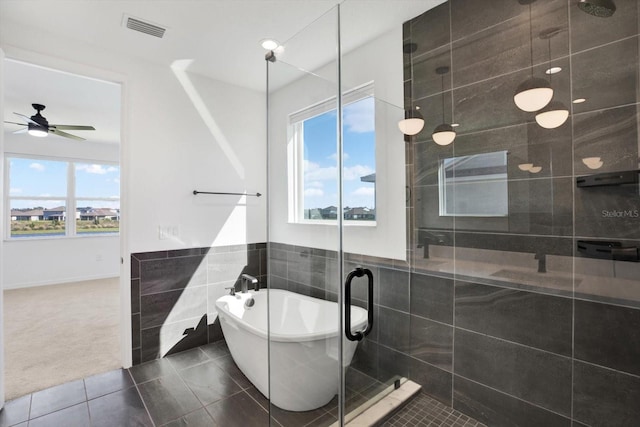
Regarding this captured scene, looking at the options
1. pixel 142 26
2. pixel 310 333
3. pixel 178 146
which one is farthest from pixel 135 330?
pixel 142 26

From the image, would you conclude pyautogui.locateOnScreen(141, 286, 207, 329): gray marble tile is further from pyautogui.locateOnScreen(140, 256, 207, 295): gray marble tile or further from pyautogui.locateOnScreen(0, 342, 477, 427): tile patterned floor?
pyautogui.locateOnScreen(0, 342, 477, 427): tile patterned floor

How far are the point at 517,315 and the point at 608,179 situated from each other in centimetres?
65

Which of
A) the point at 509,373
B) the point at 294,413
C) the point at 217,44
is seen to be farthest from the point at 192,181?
the point at 509,373

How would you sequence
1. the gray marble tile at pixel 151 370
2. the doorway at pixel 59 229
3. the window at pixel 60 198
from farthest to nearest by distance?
1. the window at pixel 60 198
2. the doorway at pixel 59 229
3. the gray marble tile at pixel 151 370

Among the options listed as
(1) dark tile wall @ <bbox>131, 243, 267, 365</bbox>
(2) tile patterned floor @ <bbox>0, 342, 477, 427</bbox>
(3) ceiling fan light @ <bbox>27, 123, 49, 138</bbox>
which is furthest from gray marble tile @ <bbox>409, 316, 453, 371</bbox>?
(3) ceiling fan light @ <bbox>27, 123, 49, 138</bbox>

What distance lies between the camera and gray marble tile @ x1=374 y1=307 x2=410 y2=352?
1747 millimetres

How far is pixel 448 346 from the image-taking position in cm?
162

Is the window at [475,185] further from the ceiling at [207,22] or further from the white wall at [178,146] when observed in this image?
the white wall at [178,146]

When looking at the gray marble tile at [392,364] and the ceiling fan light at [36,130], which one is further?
the ceiling fan light at [36,130]

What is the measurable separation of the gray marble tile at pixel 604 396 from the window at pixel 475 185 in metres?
0.68

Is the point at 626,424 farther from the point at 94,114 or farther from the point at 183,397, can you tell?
the point at 94,114

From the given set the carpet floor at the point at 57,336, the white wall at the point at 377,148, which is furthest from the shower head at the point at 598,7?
the carpet floor at the point at 57,336

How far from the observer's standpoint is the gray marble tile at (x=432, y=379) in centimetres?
160

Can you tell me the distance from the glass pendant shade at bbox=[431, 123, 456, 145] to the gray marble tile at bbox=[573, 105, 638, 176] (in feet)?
1.63
